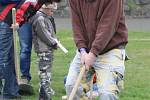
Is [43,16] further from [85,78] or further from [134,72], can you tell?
[134,72]

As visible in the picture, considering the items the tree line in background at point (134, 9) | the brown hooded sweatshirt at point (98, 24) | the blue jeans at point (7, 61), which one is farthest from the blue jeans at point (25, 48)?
the tree line in background at point (134, 9)

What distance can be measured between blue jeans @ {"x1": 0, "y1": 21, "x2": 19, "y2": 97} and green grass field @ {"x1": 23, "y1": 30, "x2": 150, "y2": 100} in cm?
26

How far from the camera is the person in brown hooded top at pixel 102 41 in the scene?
514cm

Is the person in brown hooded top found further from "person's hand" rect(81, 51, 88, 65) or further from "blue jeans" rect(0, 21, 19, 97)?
"blue jeans" rect(0, 21, 19, 97)

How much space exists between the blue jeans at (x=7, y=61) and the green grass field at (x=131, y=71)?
0.86 ft

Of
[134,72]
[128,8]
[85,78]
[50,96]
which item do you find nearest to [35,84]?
[50,96]

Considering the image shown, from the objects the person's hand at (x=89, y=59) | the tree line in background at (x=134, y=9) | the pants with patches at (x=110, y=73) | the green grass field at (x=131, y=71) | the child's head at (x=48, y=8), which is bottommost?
the tree line in background at (x=134, y=9)

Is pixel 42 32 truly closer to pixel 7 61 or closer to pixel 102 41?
pixel 7 61

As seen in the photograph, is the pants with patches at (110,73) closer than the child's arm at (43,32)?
Yes

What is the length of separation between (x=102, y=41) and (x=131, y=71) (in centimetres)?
441

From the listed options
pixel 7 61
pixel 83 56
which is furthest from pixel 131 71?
pixel 83 56

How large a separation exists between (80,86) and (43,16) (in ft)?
5.88

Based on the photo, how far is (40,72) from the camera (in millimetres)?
7031

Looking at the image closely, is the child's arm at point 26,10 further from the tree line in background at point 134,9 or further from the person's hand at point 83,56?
the tree line in background at point 134,9
